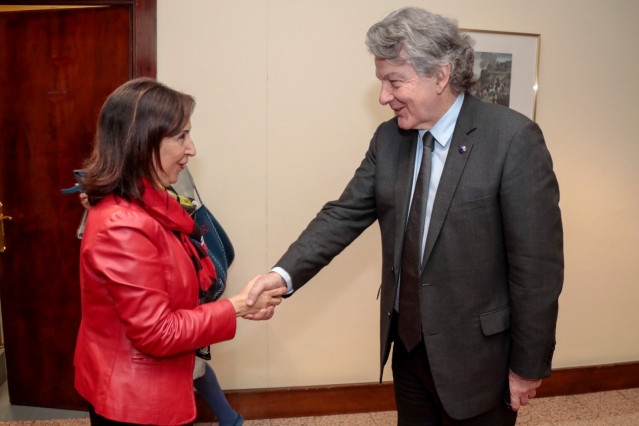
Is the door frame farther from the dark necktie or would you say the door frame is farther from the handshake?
the dark necktie

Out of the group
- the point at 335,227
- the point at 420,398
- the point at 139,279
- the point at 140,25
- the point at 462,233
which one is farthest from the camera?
the point at 140,25

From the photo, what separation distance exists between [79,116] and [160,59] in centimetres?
53

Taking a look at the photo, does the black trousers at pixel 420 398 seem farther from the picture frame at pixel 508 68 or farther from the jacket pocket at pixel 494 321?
the picture frame at pixel 508 68

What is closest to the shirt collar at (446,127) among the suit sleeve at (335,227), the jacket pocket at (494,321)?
the suit sleeve at (335,227)

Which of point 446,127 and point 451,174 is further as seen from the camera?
point 446,127

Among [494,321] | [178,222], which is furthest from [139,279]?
[494,321]

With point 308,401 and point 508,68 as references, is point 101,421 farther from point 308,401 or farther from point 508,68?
point 508,68

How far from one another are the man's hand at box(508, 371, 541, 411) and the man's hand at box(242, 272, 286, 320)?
Answer: 2.61ft

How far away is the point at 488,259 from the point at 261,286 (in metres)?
0.74

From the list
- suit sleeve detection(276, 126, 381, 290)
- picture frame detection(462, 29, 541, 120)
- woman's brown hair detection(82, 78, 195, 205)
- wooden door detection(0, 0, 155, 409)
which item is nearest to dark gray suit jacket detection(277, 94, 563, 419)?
suit sleeve detection(276, 126, 381, 290)

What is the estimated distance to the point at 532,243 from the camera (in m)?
1.46

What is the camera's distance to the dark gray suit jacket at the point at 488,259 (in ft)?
4.81

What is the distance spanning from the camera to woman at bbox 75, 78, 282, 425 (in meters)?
1.40

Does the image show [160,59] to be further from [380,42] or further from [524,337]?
[524,337]
